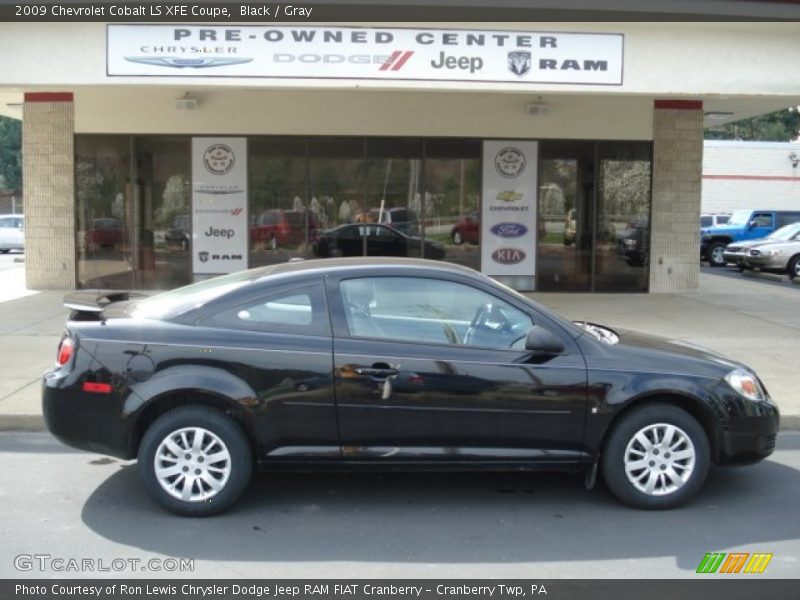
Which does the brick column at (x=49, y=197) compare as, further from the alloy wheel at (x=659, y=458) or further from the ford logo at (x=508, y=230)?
the alloy wheel at (x=659, y=458)

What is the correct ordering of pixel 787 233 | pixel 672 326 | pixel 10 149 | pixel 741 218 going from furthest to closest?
pixel 10 149 → pixel 741 218 → pixel 787 233 → pixel 672 326

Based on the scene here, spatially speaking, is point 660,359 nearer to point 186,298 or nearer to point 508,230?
point 186,298

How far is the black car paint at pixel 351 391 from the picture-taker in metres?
5.00

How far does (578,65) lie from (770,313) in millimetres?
5479

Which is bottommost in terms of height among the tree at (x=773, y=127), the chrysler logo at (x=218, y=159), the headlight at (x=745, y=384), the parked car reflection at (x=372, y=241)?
the headlight at (x=745, y=384)

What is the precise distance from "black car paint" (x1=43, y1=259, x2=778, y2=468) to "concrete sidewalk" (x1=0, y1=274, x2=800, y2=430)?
95.1 inches

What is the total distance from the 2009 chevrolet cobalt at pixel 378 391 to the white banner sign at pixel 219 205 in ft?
36.1

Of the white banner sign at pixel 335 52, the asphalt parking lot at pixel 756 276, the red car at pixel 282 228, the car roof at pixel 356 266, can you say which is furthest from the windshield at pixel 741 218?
the car roof at pixel 356 266

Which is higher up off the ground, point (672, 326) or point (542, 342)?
point (542, 342)

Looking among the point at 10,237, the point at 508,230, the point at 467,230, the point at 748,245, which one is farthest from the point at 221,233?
the point at 10,237

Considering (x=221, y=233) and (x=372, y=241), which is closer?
(x=221, y=233)

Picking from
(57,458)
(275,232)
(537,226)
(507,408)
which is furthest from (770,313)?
(57,458)

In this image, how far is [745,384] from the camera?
539 cm

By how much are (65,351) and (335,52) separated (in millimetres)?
7456
